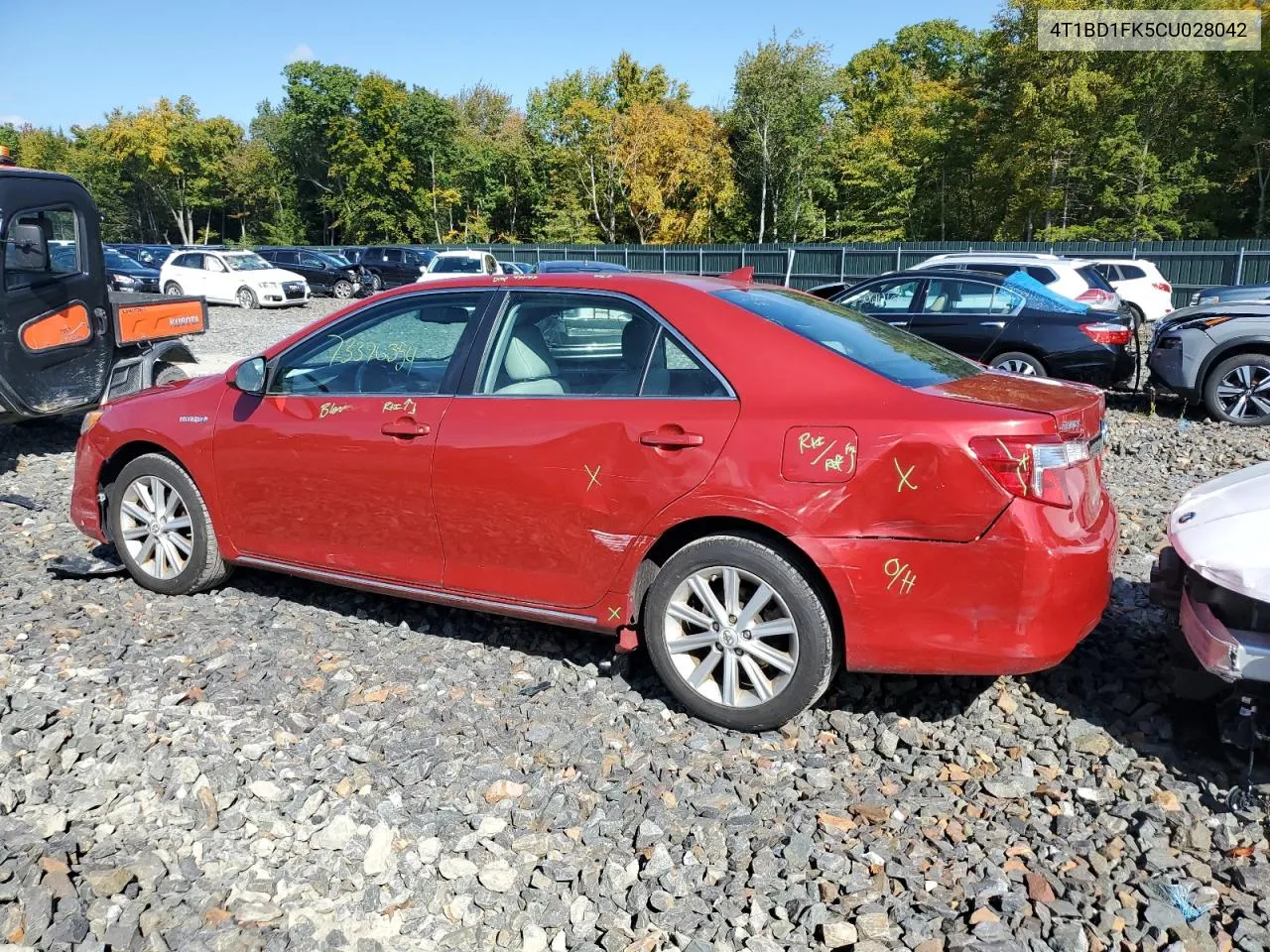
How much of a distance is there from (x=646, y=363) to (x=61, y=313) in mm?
6280

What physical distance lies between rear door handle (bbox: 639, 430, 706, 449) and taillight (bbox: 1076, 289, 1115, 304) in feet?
34.9

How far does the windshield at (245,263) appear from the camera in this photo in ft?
89.2

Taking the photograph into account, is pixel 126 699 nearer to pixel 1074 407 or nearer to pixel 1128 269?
pixel 1074 407

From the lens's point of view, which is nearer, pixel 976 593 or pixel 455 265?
pixel 976 593

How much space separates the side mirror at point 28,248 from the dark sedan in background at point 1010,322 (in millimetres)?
7495

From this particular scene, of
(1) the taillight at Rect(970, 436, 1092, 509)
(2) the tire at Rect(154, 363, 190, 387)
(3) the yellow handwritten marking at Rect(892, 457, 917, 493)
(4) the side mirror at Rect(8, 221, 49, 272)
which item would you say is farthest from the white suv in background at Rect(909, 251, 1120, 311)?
(4) the side mirror at Rect(8, 221, 49, 272)

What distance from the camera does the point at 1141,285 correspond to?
21688 mm

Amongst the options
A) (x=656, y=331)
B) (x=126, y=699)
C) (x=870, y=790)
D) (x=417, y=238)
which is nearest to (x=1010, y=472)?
(x=870, y=790)

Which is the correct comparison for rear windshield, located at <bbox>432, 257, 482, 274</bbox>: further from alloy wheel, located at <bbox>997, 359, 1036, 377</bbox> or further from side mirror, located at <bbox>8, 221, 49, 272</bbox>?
side mirror, located at <bbox>8, 221, 49, 272</bbox>

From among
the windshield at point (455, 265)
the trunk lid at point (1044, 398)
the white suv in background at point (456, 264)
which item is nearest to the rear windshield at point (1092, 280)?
the trunk lid at point (1044, 398)

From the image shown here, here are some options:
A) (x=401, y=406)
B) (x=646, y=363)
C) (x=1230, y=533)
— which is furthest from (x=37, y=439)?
(x=1230, y=533)

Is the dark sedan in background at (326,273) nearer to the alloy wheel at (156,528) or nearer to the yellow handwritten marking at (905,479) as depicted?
the alloy wheel at (156,528)

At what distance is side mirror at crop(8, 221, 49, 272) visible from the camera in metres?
7.41

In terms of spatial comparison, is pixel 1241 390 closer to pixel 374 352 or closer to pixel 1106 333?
pixel 1106 333
